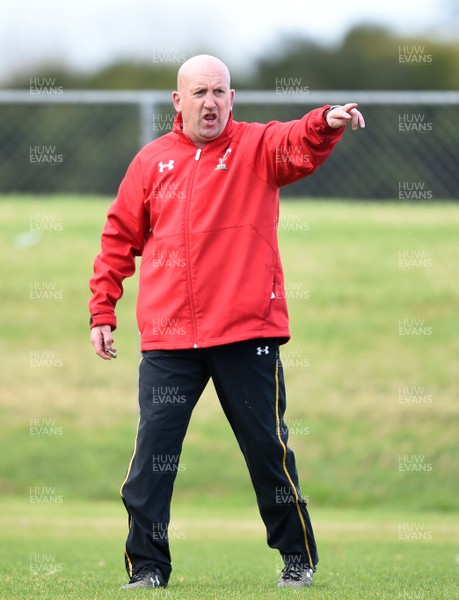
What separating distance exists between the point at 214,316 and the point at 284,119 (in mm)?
8127

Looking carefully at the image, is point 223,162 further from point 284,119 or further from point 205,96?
point 284,119

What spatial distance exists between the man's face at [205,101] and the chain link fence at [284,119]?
3860mm

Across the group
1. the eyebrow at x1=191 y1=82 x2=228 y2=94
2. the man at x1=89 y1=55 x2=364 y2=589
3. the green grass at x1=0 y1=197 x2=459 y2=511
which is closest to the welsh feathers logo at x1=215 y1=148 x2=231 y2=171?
the man at x1=89 y1=55 x2=364 y2=589

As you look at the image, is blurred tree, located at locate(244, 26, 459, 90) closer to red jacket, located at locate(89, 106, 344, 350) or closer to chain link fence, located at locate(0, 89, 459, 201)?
chain link fence, located at locate(0, 89, 459, 201)

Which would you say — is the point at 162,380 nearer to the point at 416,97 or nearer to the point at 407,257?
the point at 416,97

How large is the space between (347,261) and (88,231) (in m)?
2.84

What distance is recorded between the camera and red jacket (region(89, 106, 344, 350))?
5.04 m

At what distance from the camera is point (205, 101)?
5066 millimetres

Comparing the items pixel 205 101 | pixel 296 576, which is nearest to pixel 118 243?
pixel 205 101

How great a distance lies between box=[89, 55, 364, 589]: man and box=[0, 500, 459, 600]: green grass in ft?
0.97

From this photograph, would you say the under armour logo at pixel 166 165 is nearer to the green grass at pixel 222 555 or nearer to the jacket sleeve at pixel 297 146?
the jacket sleeve at pixel 297 146

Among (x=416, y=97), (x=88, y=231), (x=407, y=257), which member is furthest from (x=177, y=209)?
(x=88, y=231)

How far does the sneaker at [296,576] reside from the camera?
515 cm

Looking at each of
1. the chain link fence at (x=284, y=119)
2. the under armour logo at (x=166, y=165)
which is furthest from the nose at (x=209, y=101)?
the chain link fence at (x=284, y=119)
